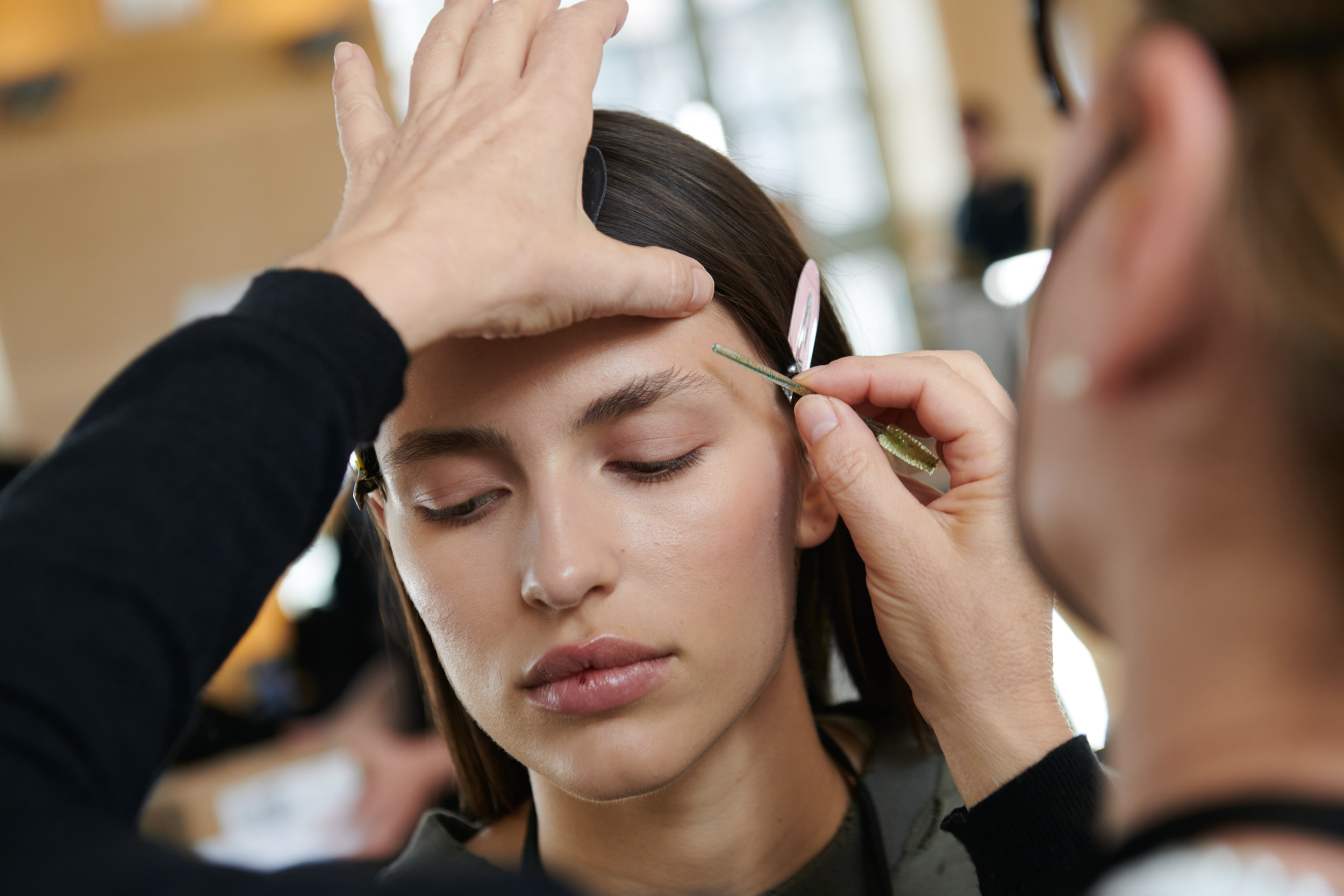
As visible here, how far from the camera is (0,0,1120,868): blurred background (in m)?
7.05

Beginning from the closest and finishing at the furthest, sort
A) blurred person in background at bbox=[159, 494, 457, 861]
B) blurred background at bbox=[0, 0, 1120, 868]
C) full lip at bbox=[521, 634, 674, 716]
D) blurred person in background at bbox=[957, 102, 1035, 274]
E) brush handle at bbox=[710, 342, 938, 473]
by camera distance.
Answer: full lip at bbox=[521, 634, 674, 716] → brush handle at bbox=[710, 342, 938, 473] → blurred person in background at bbox=[159, 494, 457, 861] → blurred person in background at bbox=[957, 102, 1035, 274] → blurred background at bbox=[0, 0, 1120, 868]

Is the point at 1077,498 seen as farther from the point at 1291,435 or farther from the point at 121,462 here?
the point at 121,462

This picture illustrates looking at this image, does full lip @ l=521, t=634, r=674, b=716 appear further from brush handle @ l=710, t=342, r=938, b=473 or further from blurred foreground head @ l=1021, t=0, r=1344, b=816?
blurred foreground head @ l=1021, t=0, r=1344, b=816

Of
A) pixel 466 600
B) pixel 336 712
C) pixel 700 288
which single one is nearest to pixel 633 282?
pixel 700 288

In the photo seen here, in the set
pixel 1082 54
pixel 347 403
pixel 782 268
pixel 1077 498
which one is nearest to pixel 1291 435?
pixel 1077 498

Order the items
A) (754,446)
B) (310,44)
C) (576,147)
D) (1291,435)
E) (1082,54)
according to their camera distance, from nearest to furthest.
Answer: (1291,435)
(1082,54)
(576,147)
(754,446)
(310,44)

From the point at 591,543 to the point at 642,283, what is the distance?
228 mm

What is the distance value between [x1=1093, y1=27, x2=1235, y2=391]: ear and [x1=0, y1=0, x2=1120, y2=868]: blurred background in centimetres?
579

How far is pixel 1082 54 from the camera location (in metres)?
0.58

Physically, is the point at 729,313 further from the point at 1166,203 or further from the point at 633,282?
the point at 1166,203

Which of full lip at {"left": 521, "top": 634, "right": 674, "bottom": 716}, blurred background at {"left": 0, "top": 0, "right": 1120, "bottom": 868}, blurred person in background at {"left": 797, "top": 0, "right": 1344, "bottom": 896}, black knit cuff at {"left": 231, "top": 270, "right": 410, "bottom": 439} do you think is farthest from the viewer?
blurred background at {"left": 0, "top": 0, "right": 1120, "bottom": 868}

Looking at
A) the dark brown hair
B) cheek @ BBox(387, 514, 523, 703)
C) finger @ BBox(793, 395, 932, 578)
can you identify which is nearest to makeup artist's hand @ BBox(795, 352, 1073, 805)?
finger @ BBox(793, 395, 932, 578)

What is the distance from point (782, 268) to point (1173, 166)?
31.2 inches

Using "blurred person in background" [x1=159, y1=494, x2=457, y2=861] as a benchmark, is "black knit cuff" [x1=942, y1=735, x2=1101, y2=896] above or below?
above
